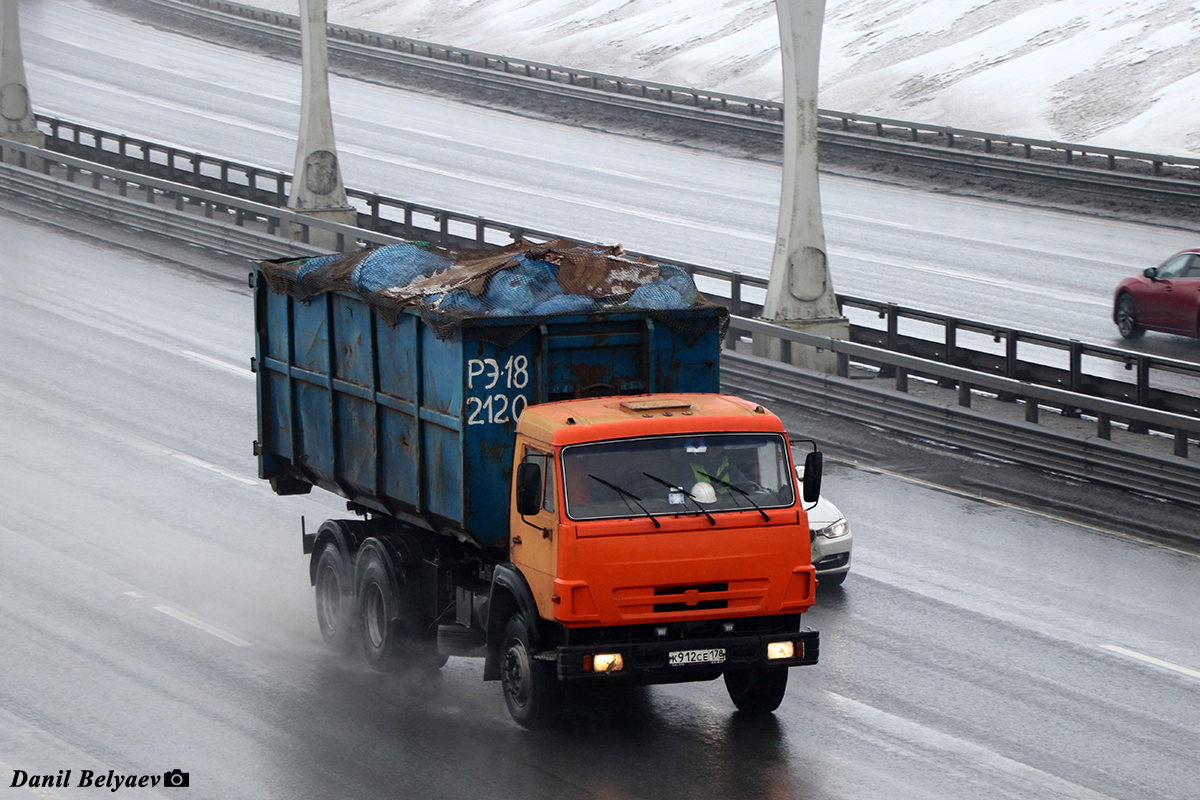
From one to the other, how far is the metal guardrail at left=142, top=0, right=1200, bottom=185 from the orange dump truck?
28.8 m

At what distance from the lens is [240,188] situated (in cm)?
3719

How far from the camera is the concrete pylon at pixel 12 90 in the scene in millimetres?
41312

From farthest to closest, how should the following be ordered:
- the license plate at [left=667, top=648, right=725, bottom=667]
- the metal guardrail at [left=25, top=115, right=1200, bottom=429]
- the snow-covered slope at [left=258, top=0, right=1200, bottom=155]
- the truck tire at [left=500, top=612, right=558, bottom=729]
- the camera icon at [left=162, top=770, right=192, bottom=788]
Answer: the snow-covered slope at [left=258, top=0, right=1200, bottom=155]
the metal guardrail at [left=25, top=115, right=1200, bottom=429]
the truck tire at [left=500, top=612, right=558, bottom=729]
the license plate at [left=667, top=648, right=725, bottom=667]
the camera icon at [left=162, top=770, right=192, bottom=788]

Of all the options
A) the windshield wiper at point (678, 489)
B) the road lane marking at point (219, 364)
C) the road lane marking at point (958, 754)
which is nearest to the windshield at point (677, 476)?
the windshield wiper at point (678, 489)

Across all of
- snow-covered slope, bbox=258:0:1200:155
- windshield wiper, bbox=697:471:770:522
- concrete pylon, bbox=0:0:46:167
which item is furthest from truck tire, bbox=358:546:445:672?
snow-covered slope, bbox=258:0:1200:155

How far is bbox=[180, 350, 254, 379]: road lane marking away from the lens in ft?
77.9

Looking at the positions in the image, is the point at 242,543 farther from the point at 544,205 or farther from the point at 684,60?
the point at 684,60

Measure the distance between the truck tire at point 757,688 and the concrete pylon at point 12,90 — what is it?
34121 millimetres

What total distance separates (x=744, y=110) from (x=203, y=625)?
38654mm

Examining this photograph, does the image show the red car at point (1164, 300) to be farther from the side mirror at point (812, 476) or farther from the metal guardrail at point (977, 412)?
the side mirror at point (812, 476)

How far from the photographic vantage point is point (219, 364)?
79.2ft

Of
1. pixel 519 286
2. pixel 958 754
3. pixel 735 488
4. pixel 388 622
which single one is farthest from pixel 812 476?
pixel 388 622

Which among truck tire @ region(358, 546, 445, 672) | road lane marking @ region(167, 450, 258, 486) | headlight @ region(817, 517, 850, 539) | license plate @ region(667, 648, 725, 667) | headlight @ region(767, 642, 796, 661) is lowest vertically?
road lane marking @ region(167, 450, 258, 486)

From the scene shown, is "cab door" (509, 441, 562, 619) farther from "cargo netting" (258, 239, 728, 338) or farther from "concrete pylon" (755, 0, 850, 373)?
"concrete pylon" (755, 0, 850, 373)
